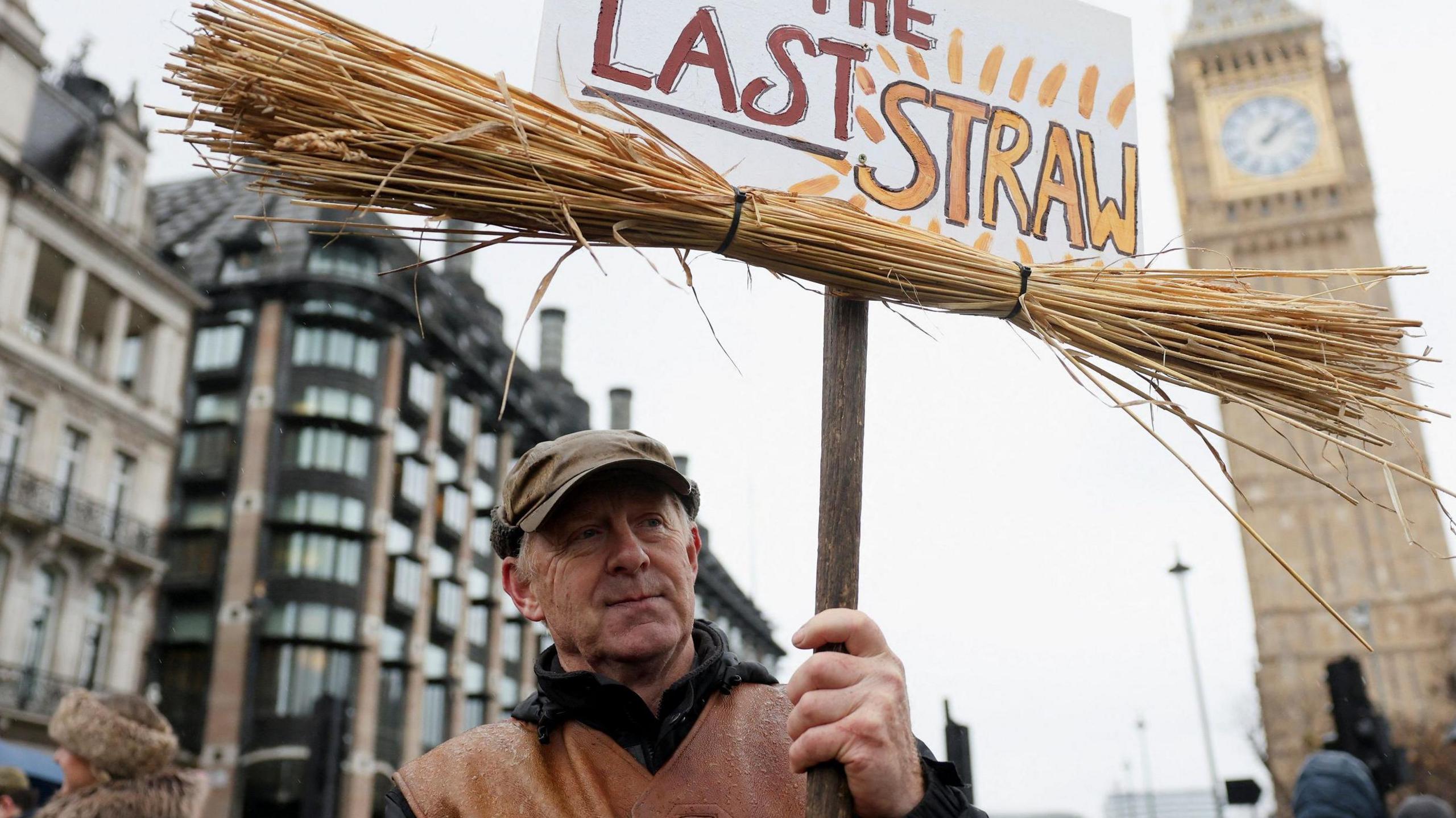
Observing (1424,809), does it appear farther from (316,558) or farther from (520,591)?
(316,558)

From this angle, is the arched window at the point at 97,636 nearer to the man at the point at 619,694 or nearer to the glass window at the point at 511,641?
the glass window at the point at 511,641

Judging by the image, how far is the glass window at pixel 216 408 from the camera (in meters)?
34.9

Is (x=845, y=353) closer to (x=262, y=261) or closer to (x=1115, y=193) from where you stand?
(x=1115, y=193)

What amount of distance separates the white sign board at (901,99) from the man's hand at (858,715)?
861 mm

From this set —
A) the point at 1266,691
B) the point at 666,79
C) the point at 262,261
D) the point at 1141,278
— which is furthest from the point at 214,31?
→ the point at 1266,691

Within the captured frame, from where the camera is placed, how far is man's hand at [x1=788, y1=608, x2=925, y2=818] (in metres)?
1.77

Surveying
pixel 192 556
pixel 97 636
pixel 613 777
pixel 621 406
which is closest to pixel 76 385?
pixel 97 636

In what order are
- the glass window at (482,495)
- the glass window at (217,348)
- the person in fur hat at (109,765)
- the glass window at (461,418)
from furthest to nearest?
the glass window at (482,495) → the glass window at (461,418) → the glass window at (217,348) → the person in fur hat at (109,765)

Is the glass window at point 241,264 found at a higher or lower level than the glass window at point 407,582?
higher

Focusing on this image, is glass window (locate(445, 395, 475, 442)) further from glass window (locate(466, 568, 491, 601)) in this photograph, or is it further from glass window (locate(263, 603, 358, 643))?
glass window (locate(263, 603, 358, 643))

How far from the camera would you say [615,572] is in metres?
2.33

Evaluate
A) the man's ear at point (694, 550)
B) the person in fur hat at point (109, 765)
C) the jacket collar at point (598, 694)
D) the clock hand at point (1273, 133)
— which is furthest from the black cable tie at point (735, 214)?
the clock hand at point (1273, 133)

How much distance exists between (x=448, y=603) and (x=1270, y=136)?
66904mm

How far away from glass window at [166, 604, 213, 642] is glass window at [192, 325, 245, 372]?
696 cm
